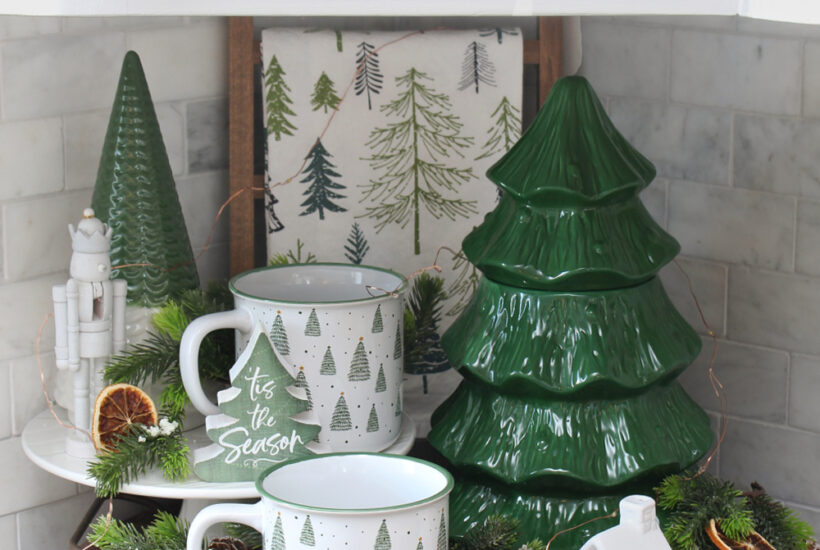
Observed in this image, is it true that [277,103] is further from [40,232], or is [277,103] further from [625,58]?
[625,58]

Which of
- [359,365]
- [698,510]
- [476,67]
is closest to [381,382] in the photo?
[359,365]

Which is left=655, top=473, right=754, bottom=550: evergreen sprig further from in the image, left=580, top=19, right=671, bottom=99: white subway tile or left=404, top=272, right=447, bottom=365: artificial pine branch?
left=580, top=19, right=671, bottom=99: white subway tile

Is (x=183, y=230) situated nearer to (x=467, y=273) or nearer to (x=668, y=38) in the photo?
(x=467, y=273)

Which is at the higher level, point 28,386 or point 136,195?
point 136,195

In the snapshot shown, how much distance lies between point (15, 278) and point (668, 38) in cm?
61

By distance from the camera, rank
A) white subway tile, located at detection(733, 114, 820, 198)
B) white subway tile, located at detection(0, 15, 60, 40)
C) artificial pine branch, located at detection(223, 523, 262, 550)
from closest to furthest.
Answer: artificial pine branch, located at detection(223, 523, 262, 550) < white subway tile, located at detection(0, 15, 60, 40) < white subway tile, located at detection(733, 114, 820, 198)

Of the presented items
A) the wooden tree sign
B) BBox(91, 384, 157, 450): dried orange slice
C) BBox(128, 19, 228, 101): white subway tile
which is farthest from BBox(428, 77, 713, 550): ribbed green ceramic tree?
BBox(128, 19, 228, 101): white subway tile

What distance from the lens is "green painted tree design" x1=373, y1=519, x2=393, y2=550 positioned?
0.60m

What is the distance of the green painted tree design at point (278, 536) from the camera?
61 cm

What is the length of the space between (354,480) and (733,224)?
1.61ft

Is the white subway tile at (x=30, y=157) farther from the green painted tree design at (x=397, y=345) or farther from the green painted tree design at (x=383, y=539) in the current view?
the green painted tree design at (x=383, y=539)

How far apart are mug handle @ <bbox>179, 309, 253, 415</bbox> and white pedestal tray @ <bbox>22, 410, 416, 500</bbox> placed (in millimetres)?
52

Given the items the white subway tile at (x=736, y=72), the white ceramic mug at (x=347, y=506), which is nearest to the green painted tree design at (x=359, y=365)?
the white ceramic mug at (x=347, y=506)

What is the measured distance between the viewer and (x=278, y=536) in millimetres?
618
